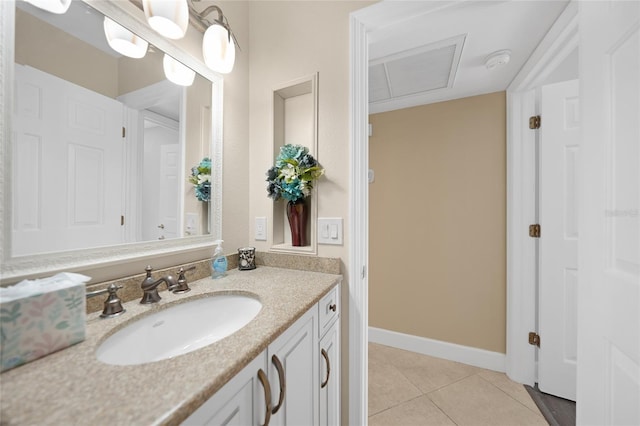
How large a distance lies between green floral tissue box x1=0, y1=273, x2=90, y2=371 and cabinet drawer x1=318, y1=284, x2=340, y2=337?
691 mm

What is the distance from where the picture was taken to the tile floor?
1.43 m

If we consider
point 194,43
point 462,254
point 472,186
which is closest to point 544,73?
point 472,186

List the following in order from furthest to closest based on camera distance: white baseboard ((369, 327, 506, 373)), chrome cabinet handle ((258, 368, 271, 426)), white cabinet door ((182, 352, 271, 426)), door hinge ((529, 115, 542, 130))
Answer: white baseboard ((369, 327, 506, 373))
door hinge ((529, 115, 542, 130))
chrome cabinet handle ((258, 368, 271, 426))
white cabinet door ((182, 352, 271, 426))

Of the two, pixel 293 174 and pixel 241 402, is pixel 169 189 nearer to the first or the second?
pixel 293 174

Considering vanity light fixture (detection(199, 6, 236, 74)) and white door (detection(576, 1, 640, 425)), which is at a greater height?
vanity light fixture (detection(199, 6, 236, 74))

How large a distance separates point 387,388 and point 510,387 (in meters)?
0.87

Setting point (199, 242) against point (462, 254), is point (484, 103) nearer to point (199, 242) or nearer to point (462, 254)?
point (462, 254)

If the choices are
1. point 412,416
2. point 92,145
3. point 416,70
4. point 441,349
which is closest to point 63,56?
point 92,145

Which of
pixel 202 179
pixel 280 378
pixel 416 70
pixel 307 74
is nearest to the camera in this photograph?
pixel 280 378

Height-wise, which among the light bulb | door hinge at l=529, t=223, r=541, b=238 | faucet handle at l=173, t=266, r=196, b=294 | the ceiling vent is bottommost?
faucet handle at l=173, t=266, r=196, b=294

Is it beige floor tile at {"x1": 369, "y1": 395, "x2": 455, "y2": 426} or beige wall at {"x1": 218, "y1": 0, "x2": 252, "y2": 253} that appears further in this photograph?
beige floor tile at {"x1": 369, "y1": 395, "x2": 455, "y2": 426}

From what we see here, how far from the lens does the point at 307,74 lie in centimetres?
125

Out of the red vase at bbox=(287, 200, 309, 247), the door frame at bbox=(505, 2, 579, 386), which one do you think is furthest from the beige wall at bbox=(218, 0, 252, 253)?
the door frame at bbox=(505, 2, 579, 386)

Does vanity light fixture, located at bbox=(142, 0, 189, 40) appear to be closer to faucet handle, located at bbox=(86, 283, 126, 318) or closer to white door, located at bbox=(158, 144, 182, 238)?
white door, located at bbox=(158, 144, 182, 238)
